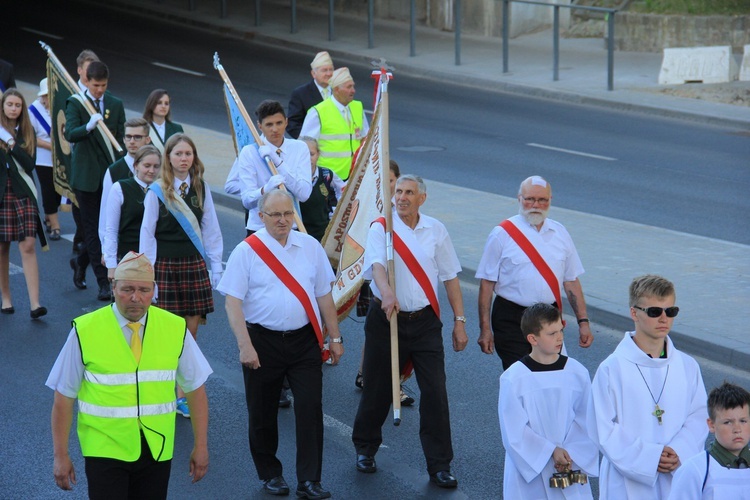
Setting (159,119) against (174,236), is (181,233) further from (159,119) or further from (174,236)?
(159,119)

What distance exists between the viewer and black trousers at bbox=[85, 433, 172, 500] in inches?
223

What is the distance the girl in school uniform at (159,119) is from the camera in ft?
33.7

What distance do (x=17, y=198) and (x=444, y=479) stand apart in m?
5.55

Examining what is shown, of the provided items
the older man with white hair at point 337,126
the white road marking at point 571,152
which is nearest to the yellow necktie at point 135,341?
the older man with white hair at point 337,126

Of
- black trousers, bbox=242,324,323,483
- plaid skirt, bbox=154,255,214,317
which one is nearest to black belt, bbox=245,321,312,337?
black trousers, bbox=242,324,323,483

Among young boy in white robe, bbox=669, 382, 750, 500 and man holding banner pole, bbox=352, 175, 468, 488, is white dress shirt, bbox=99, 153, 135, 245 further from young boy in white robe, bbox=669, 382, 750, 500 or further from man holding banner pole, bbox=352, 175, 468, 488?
young boy in white robe, bbox=669, 382, 750, 500

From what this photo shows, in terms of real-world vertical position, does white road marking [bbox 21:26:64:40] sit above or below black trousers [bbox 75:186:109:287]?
above

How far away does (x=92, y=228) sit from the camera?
37.7ft

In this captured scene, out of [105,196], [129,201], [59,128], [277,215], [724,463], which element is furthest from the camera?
[59,128]

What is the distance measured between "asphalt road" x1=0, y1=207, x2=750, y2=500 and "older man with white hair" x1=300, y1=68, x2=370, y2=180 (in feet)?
4.98

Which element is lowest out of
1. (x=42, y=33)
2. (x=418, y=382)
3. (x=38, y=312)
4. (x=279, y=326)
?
(x=38, y=312)

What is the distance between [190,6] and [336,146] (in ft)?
86.9

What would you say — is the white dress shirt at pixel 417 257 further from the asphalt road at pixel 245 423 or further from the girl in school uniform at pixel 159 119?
the girl in school uniform at pixel 159 119

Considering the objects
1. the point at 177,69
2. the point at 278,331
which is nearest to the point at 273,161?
the point at 278,331
